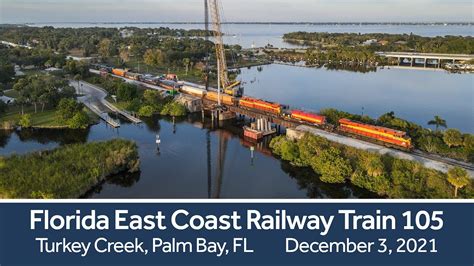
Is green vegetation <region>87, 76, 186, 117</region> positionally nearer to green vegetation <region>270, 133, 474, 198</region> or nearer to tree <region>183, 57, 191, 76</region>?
green vegetation <region>270, 133, 474, 198</region>

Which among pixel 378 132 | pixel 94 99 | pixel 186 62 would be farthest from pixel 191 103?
pixel 186 62

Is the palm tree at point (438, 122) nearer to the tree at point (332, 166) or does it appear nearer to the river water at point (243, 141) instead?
the river water at point (243, 141)

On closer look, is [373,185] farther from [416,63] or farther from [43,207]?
[416,63]

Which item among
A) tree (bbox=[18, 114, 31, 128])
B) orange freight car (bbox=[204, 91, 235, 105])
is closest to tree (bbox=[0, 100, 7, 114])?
tree (bbox=[18, 114, 31, 128])

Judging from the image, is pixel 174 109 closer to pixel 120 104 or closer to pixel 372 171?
pixel 120 104

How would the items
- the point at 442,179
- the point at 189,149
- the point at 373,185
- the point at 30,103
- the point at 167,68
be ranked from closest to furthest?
1. the point at 442,179
2. the point at 373,185
3. the point at 189,149
4. the point at 30,103
5. the point at 167,68

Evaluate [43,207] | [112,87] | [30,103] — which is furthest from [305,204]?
[112,87]
